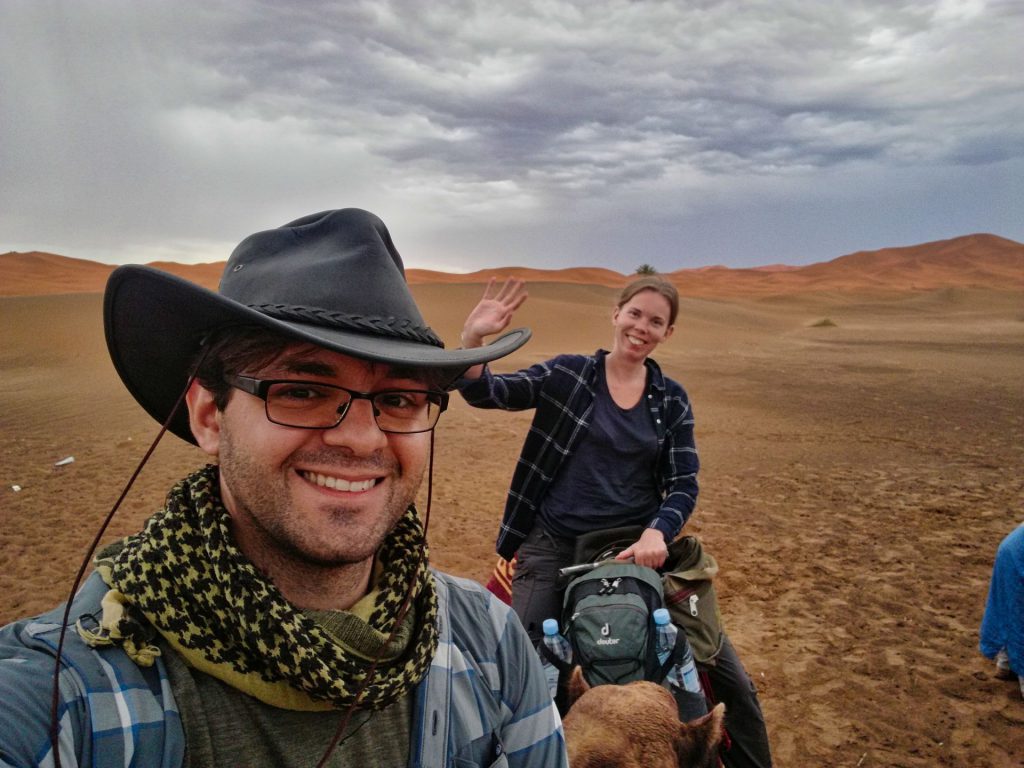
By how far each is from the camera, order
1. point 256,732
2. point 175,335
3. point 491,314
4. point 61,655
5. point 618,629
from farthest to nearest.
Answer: point 491,314 → point 618,629 → point 175,335 → point 256,732 → point 61,655

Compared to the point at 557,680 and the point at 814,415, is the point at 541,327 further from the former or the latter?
the point at 557,680

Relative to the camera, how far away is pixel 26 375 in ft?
64.4

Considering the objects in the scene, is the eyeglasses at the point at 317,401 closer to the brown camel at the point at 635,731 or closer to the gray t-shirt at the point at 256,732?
the gray t-shirt at the point at 256,732

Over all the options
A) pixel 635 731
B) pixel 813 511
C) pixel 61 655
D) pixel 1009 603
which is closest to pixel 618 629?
pixel 635 731

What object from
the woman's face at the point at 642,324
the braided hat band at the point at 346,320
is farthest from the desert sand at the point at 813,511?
the braided hat band at the point at 346,320

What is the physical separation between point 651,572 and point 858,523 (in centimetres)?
583

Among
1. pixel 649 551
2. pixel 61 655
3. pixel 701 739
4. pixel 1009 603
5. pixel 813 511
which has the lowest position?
pixel 813 511

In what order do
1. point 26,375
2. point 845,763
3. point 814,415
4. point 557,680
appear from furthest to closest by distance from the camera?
point 26,375 → point 814,415 → point 845,763 → point 557,680

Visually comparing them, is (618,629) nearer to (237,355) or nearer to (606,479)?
(606,479)

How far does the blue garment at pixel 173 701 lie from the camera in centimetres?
107

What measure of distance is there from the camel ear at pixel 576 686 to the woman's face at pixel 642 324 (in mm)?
1673

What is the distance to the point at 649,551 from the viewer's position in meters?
3.03

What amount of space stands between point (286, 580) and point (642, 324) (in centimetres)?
254

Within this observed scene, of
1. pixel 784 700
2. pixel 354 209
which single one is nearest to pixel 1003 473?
pixel 784 700
